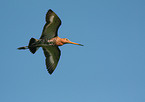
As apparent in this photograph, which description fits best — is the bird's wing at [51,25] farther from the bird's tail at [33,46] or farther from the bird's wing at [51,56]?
the bird's wing at [51,56]

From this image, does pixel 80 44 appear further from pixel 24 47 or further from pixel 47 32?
pixel 24 47

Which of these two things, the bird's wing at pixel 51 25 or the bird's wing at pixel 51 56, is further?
the bird's wing at pixel 51 56

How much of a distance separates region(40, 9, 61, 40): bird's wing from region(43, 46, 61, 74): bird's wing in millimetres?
701

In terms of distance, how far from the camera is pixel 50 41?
11633mm

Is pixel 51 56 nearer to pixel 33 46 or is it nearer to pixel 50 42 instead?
pixel 50 42

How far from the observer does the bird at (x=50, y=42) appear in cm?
1132

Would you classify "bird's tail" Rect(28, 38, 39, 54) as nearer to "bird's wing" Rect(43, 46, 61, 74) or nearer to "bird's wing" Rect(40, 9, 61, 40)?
"bird's wing" Rect(40, 9, 61, 40)

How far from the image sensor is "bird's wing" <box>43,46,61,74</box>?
12038 mm

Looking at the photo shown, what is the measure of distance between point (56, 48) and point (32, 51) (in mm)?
1290

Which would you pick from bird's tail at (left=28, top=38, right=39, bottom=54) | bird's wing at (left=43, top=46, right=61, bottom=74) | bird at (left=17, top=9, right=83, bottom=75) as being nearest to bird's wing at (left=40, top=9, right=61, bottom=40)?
bird at (left=17, top=9, right=83, bottom=75)

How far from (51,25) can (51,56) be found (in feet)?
5.78

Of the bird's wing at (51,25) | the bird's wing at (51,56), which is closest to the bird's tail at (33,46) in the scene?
the bird's wing at (51,25)

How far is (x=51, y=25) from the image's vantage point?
451 inches

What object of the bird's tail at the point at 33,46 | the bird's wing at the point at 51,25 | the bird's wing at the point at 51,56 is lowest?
the bird's wing at the point at 51,56
